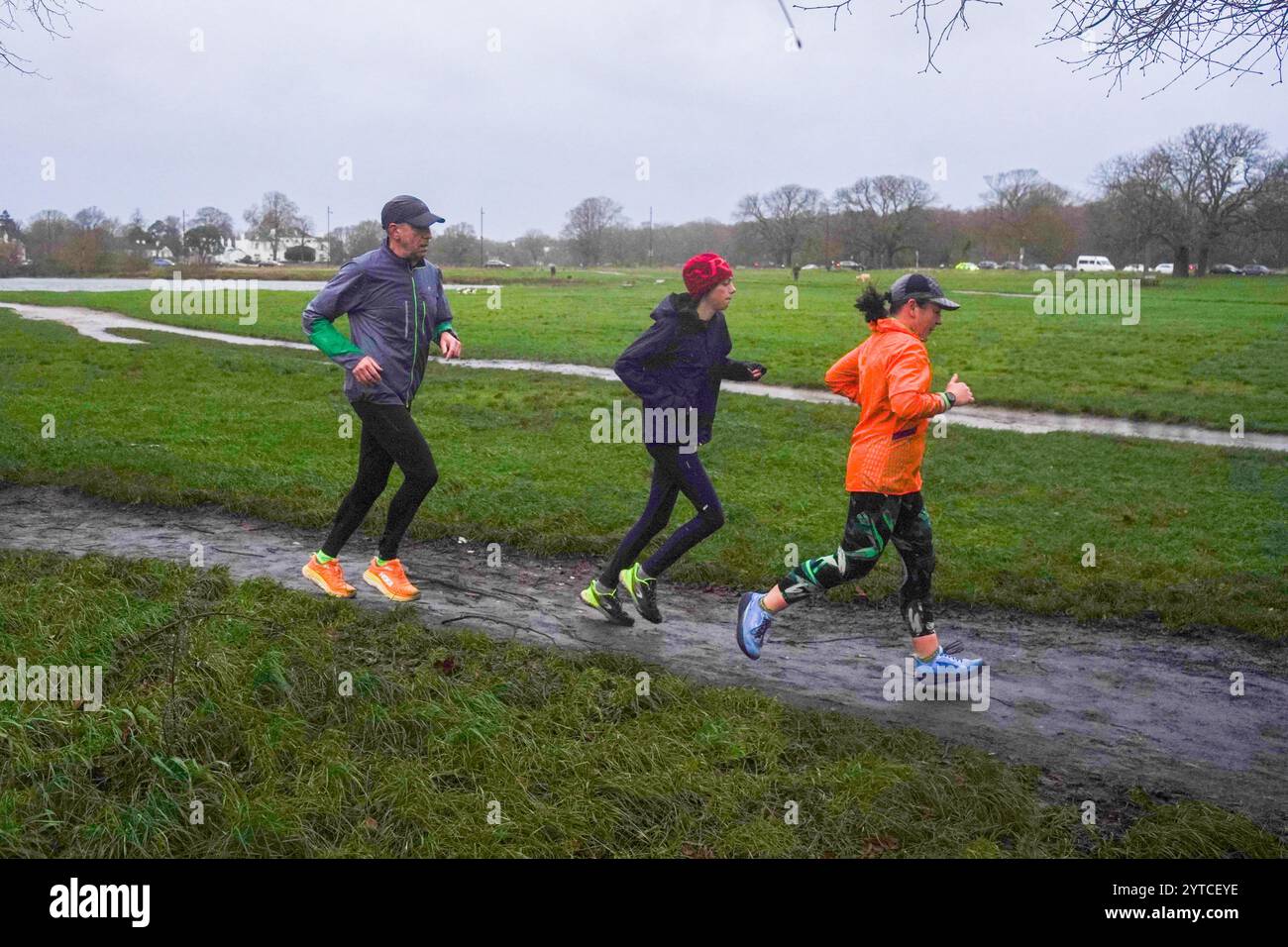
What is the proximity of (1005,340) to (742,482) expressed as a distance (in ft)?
57.1

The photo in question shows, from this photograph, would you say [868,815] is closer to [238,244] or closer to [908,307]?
[908,307]

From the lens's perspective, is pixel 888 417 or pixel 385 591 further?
pixel 385 591

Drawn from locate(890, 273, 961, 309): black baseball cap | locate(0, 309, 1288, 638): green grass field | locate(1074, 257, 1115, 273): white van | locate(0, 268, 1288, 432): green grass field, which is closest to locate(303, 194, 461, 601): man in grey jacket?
locate(0, 309, 1288, 638): green grass field

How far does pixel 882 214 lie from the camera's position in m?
88.9

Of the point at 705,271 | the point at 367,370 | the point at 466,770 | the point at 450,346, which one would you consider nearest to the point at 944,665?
the point at 705,271

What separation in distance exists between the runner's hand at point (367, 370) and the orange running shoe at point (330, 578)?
4.14 feet

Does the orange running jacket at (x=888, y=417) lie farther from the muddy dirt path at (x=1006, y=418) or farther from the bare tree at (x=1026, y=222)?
Result: the bare tree at (x=1026, y=222)

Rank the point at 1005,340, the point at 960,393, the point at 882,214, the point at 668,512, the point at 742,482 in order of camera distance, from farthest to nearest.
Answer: the point at 882,214 < the point at 1005,340 < the point at 742,482 < the point at 668,512 < the point at 960,393

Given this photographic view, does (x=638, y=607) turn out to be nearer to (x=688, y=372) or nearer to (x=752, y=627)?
(x=752, y=627)

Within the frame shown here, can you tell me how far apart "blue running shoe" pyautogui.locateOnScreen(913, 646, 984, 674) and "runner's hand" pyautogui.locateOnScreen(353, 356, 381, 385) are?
10.8ft

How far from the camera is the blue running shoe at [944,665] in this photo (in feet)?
18.8

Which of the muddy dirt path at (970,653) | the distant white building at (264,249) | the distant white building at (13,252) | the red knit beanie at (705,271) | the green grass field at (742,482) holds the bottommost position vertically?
the muddy dirt path at (970,653)

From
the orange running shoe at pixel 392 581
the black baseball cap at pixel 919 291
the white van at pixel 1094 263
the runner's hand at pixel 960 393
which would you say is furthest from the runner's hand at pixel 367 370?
the white van at pixel 1094 263

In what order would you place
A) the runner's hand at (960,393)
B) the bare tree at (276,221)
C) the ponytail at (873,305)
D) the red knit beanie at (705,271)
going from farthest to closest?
1. the bare tree at (276,221)
2. the red knit beanie at (705,271)
3. the ponytail at (873,305)
4. the runner's hand at (960,393)
